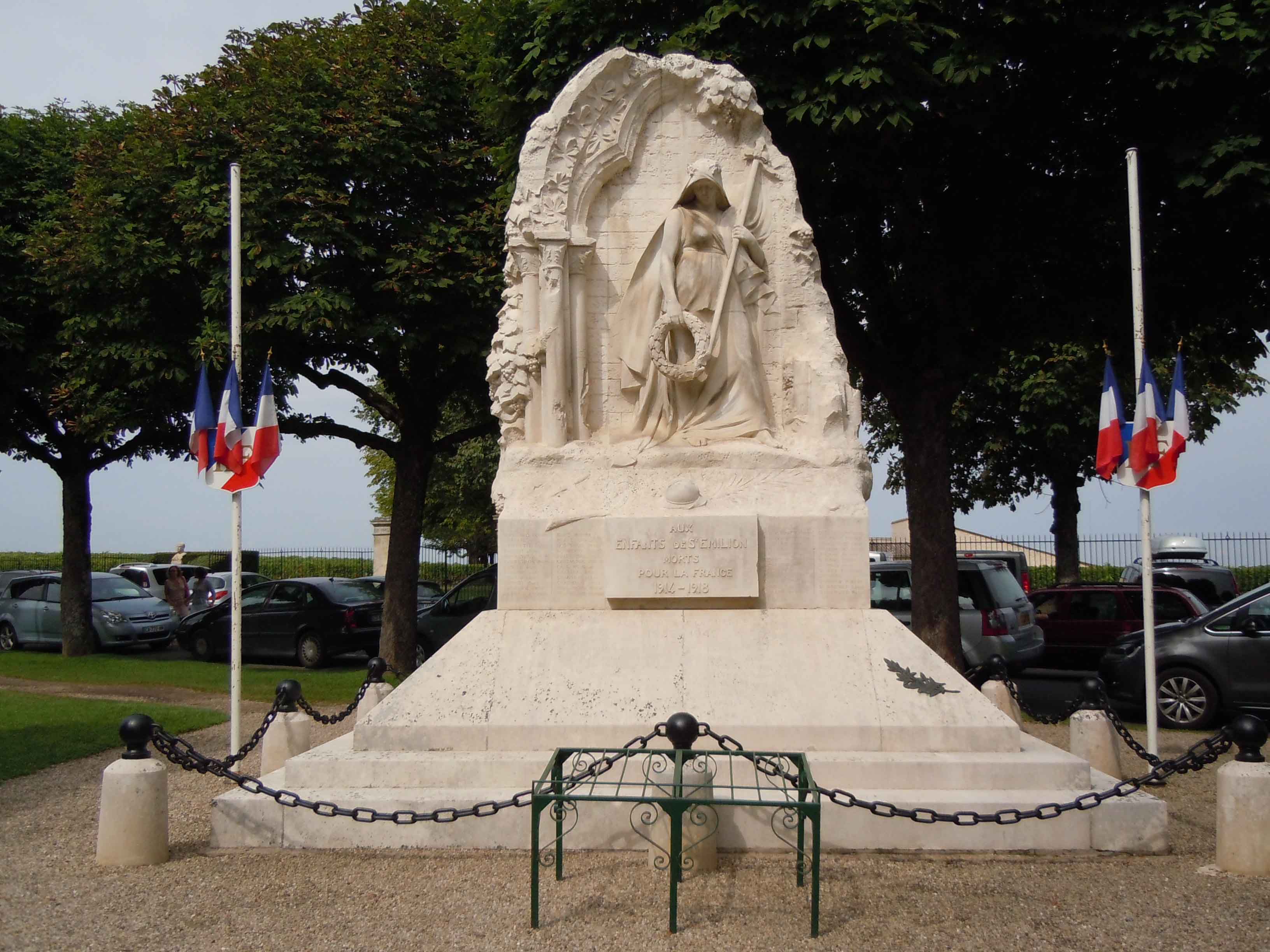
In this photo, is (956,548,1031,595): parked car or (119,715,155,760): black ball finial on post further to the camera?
(956,548,1031,595): parked car

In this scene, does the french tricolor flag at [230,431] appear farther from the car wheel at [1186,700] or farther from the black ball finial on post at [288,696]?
the car wheel at [1186,700]

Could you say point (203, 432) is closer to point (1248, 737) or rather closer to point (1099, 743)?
point (1099, 743)

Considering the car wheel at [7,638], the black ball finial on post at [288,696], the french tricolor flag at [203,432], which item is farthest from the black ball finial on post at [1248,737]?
the car wheel at [7,638]

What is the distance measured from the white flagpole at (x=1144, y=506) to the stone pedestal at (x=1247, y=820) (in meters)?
2.29

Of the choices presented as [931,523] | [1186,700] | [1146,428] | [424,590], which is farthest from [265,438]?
[424,590]

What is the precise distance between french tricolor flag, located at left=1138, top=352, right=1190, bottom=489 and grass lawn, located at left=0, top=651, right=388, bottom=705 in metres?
9.49

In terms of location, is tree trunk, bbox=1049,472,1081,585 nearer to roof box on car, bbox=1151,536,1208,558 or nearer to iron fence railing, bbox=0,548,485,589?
roof box on car, bbox=1151,536,1208,558

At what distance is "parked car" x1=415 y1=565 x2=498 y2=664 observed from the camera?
58.6 ft

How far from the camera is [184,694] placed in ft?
49.9

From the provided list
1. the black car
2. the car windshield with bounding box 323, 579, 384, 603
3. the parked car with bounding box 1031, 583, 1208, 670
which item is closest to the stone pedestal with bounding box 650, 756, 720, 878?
the parked car with bounding box 1031, 583, 1208, 670

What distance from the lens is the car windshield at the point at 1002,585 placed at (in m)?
15.1

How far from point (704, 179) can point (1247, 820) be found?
18.5ft

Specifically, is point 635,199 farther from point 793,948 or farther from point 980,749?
point 793,948

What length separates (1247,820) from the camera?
19.2 ft
